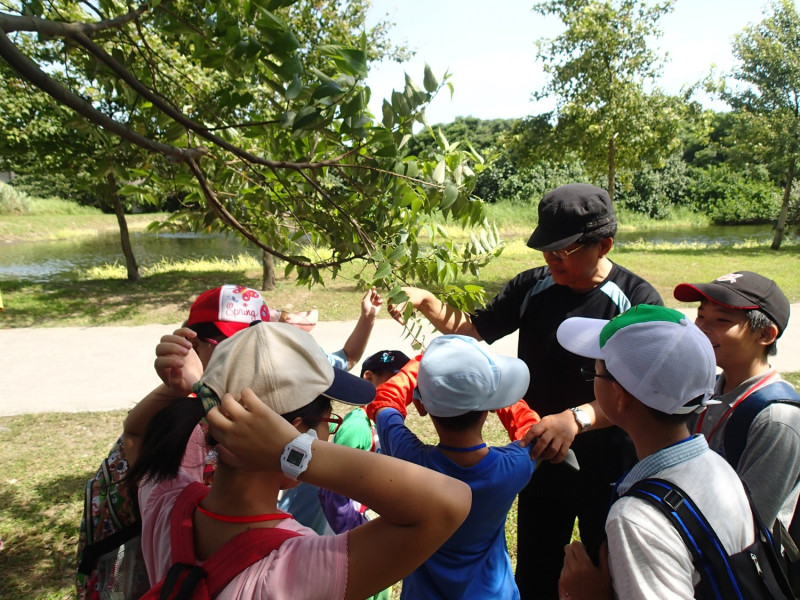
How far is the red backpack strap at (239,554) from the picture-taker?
1.14 m

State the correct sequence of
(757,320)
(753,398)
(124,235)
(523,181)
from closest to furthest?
(753,398) → (757,320) → (124,235) → (523,181)

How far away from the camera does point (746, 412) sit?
6.43 ft

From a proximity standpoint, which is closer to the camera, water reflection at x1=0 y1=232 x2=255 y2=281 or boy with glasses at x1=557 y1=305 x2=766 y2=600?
boy with glasses at x1=557 y1=305 x2=766 y2=600

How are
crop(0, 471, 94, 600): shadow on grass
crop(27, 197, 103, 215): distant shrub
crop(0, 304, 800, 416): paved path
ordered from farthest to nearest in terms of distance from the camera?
crop(27, 197, 103, 215): distant shrub, crop(0, 304, 800, 416): paved path, crop(0, 471, 94, 600): shadow on grass

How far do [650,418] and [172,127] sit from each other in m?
2.28

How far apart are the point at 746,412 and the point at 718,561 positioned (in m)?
0.85

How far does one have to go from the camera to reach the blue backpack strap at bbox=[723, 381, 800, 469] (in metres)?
1.93

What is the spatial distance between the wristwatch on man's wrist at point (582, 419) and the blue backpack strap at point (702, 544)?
639 mm

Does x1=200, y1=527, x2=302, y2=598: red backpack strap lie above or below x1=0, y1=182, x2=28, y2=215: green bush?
above

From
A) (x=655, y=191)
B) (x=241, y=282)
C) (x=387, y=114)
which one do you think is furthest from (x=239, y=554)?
(x=655, y=191)

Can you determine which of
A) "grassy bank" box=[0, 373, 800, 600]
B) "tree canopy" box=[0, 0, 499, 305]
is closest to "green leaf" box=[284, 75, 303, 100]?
"tree canopy" box=[0, 0, 499, 305]

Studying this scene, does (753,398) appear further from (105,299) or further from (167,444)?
(105,299)

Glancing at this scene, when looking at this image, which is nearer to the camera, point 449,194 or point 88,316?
point 449,194

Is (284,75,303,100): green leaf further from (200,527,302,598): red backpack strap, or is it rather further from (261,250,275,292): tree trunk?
(261,250,275,292): tree trunk
